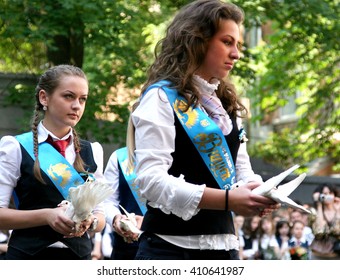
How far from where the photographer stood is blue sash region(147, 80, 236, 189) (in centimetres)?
396

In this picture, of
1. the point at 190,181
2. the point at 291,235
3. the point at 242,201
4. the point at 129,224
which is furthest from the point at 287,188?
the point at 291,235

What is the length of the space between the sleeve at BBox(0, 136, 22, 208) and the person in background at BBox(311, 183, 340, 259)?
5885 millimetres

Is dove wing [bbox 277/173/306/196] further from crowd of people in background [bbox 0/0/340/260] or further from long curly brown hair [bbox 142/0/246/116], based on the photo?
long curly brown hair [bbox 142/0/246/116]

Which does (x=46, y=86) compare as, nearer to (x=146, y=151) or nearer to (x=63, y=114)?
(x=63, y=114)

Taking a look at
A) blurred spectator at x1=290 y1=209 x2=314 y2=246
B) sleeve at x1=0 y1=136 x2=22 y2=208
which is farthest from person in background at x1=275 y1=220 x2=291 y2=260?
sleeve at x1=0 y1=136 x2=22 y2=208

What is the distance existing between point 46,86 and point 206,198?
63.2 inches

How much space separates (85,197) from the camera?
4277 millimetres

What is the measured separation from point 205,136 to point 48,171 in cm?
116

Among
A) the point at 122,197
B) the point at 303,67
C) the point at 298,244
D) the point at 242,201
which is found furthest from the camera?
the point at 303,67

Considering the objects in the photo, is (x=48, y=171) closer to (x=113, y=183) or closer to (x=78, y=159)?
(x=78, y=159)

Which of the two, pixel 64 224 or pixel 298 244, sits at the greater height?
pixel 64 224

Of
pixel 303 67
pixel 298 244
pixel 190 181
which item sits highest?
pixel 303 67

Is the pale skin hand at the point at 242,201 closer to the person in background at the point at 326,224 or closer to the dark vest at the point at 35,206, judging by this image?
the dark vest at the point at 35,206

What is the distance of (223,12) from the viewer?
4.09 meters
